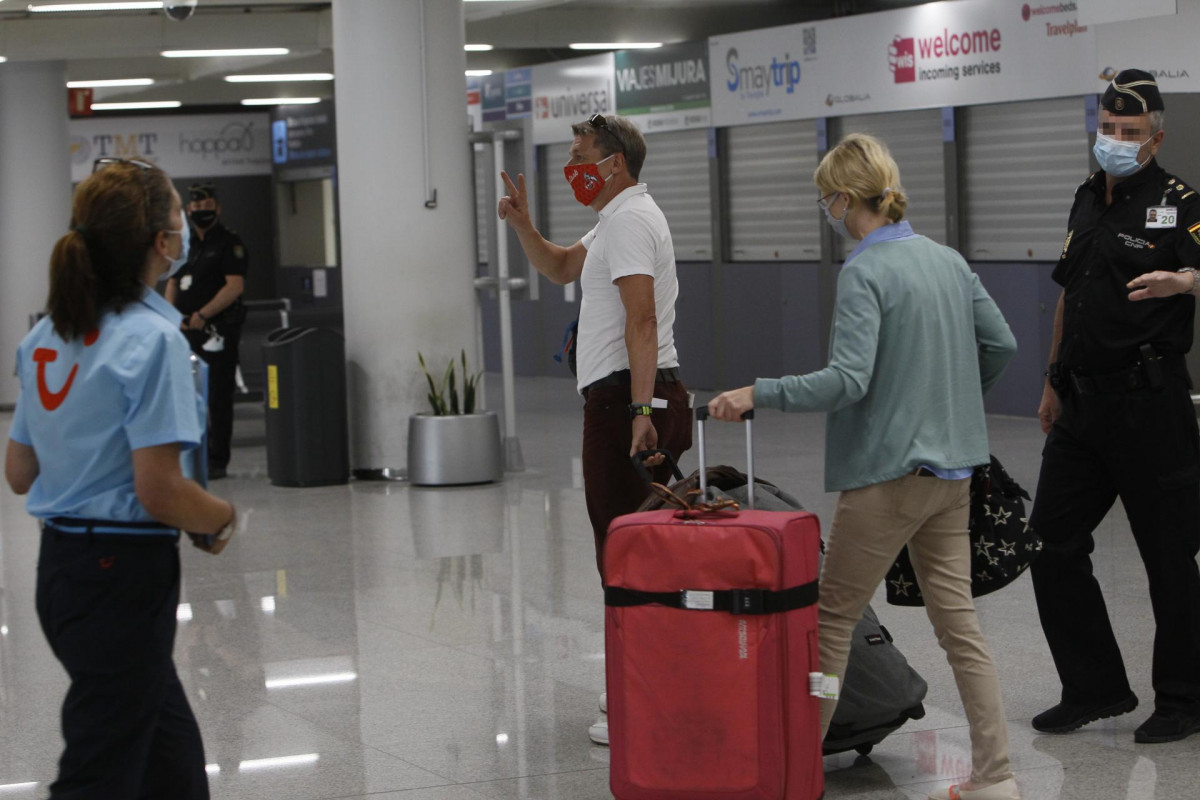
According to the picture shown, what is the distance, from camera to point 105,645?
2.59m

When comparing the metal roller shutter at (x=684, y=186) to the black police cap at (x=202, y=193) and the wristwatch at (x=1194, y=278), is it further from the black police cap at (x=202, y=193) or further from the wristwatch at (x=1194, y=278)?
the wristwatch at (x=1194, y=278)

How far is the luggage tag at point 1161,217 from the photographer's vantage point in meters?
3.99

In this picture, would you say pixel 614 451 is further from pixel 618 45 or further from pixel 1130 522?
pixel 618 45

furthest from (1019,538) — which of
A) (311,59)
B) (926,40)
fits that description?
(311,59)

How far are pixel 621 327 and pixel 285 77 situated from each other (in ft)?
47.8

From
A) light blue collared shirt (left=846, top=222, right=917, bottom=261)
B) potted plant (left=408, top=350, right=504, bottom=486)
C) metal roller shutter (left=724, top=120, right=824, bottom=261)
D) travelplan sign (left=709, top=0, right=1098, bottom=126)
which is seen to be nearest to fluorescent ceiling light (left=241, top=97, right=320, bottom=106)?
metal roller shutter (left=724, top=120, right=824, bottom=261)

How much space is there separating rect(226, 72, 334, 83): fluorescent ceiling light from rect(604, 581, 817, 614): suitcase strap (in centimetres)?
1507

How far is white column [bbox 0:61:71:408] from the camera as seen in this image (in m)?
14.2

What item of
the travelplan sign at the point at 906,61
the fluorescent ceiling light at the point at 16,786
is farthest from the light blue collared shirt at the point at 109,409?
the travelplan sign at the point at 906,61

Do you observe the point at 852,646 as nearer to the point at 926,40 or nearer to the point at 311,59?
the point at 926,40

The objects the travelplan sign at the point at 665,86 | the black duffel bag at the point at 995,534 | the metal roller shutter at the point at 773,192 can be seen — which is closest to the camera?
the black duffel bag at the point at 995,534

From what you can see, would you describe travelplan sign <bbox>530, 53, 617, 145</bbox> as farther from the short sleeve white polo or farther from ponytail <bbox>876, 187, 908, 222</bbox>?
ponytail <bbox>876, 187, 908, 222</bbox>

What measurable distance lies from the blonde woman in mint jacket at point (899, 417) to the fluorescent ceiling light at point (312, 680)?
1882 mm

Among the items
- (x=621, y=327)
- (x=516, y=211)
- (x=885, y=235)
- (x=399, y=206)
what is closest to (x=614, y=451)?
(x=621, y=327)
